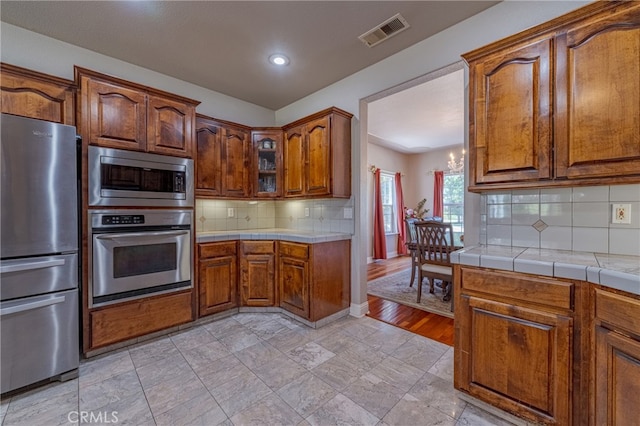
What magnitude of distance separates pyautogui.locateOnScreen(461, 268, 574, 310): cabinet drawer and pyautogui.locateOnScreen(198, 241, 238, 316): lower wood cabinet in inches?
89.8

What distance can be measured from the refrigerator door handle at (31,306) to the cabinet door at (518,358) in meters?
2.67

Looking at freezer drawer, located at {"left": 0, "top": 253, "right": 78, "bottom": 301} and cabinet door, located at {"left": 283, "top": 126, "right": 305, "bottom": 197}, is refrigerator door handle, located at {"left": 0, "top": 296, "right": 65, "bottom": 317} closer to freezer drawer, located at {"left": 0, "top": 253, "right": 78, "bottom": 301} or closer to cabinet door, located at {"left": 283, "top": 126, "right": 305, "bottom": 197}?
freezer drawer, located at {"left": 0, "top": 253, "right": 78, "bottom": 301}

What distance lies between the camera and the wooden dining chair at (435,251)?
3145mm

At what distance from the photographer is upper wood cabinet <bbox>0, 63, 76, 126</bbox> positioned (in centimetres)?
188

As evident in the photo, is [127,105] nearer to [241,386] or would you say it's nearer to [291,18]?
[291,18]

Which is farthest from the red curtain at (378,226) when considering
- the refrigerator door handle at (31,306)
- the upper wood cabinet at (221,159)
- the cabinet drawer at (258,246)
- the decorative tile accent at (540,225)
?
the refrigerator door handle at (31,306)

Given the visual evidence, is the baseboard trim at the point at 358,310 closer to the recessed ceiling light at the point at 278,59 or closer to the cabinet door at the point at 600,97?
the cabinet door at the point at 600,97

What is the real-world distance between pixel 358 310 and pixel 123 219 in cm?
243

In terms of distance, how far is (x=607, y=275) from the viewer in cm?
111

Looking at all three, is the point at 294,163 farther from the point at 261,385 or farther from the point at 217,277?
the point at 261,385

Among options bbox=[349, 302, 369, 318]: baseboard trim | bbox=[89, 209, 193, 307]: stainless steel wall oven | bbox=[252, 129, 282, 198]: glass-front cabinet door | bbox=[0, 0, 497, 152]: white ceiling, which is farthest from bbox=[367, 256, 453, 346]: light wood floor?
bbox=[0, 0, 497, 152]: white ceiling

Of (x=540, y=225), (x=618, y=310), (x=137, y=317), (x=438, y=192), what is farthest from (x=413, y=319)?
(x=438, y=192)

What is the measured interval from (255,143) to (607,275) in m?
3.25

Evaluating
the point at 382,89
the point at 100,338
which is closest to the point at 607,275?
the point at 382,89
